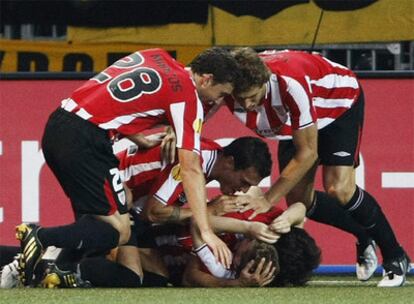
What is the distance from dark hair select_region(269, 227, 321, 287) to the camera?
8344 mm

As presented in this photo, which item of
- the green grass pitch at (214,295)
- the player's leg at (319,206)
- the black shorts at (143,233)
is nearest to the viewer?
the green grass pitch at (214,295)

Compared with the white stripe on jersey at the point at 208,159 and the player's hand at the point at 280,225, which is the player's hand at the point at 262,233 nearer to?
the player's hand at the point at 280,225

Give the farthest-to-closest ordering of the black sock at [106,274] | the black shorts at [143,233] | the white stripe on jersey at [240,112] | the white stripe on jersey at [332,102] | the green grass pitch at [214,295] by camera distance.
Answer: the white stripe on jersey at [332,102]
the white stripe on jersey at [240,112]
the black shorts at [143,233]
the black sock at [106,274]
the green grass pitch at [214,295]

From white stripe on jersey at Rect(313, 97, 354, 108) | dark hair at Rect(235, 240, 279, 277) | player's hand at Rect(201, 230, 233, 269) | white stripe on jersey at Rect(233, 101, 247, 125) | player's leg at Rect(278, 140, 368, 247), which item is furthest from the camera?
player's leg at Rect(278, 140, 368, 247)

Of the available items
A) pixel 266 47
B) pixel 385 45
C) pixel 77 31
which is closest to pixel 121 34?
pixel 77 31

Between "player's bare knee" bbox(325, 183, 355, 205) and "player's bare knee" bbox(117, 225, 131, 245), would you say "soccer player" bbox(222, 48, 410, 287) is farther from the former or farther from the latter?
"player's bare knee" bbox(117, 225, 131, 245)

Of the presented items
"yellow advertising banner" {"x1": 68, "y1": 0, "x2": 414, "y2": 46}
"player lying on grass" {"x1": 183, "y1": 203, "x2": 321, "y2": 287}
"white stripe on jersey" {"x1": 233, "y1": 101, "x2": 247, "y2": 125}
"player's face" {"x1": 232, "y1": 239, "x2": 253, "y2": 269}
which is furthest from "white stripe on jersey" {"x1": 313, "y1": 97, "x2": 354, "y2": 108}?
"yellow advertising banner" {"x1": 68, "y1": 0, "x2": 414, "y2": 46}

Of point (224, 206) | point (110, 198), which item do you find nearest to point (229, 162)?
point (224, 206)

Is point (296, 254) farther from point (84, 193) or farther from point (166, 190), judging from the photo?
point (84, 193)

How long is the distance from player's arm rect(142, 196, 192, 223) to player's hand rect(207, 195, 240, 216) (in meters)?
0.12

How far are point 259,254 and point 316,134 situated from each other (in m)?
0.77

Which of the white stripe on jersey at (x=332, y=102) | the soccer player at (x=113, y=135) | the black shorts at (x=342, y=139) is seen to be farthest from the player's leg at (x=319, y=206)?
the soccer player at (x=113, y=135)

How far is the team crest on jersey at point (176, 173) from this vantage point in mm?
8555

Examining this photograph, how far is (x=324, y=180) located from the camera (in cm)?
914
